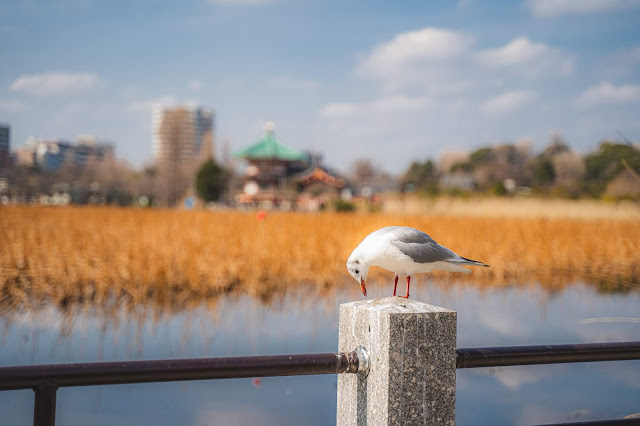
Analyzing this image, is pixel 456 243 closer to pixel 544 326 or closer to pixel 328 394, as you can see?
pixel 544 326

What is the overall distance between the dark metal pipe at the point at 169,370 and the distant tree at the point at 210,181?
39663mm

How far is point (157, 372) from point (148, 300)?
18.4 feet

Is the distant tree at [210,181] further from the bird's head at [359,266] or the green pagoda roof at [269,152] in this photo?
the bird's head at [359,266]

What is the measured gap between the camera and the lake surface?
441 centimetres

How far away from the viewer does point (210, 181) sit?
41000mm

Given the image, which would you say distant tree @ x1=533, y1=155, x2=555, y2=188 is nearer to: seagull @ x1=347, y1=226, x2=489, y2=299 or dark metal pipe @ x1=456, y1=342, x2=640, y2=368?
seagull @ x1=347, y1=226, x2=489, y2=299

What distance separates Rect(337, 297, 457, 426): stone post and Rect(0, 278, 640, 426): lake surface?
1.79 m

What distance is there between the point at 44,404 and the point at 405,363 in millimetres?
973

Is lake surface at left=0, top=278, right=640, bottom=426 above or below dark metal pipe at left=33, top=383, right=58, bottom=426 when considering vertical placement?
below

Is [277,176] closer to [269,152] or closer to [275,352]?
[269,152]

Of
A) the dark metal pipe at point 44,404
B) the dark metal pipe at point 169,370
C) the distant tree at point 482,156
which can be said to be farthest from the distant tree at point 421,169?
the dark metal pipe at point 44,404

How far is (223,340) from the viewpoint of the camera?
232 inches

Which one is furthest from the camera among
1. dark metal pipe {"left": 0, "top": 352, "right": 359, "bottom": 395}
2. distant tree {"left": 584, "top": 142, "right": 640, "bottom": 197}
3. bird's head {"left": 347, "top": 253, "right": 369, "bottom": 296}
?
distant tree {"left": 584, "top": 142, "right": 640, "bottom": 197}

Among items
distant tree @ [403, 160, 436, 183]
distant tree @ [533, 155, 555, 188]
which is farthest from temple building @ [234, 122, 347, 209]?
distant tree @ [533, 155, 555, 188]
